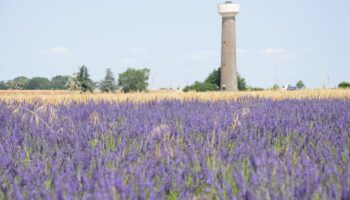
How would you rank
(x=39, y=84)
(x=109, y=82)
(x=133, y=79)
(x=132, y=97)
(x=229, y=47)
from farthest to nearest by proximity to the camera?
(x=39, y=84) < (x=133, y=79) < (x=109, y=82) < (x=229, y=47) < (x=132, y=97)

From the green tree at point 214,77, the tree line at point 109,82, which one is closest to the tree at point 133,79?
the tree line at point 109,82

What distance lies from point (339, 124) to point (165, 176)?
280 centimetres

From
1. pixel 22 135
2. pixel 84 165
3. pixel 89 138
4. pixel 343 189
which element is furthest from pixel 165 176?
pixel 22 135

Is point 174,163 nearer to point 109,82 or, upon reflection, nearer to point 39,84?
point 109,82

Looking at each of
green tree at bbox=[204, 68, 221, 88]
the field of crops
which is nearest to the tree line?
green tree at bbox=[204, 68, 221, 88]

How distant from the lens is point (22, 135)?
4121 millimetres

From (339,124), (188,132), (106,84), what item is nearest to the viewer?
(188,132)

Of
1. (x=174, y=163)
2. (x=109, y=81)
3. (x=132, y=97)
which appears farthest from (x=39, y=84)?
(x=174, y=163)

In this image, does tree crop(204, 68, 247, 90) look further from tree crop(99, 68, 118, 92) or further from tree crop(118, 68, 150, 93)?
tree crop(118, 68, 150, 93)

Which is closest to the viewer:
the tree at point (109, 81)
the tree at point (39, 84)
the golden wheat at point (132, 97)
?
the golden wheat at point (132, 97)

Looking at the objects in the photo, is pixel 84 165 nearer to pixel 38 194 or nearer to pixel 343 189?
pixel 38 194

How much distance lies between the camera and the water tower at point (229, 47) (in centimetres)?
3138

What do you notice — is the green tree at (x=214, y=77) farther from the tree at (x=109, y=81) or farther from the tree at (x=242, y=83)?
the tree at (x=109, y=81)

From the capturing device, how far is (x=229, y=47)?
3156cm
